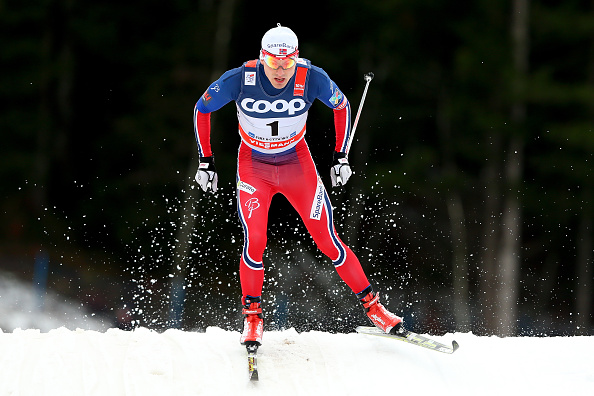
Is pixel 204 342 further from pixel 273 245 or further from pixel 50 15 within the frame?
pixel 50 15

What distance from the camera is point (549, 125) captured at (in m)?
12.9

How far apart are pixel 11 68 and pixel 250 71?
1228cm

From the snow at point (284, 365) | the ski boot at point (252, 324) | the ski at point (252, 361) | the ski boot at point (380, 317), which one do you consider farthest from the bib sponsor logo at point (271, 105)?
the snow at point (284, 365)

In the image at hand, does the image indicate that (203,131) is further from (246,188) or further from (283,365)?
(283,365)

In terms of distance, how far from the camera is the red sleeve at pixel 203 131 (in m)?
4.67

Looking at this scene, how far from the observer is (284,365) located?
441 cm

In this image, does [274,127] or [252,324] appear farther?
[274,127]

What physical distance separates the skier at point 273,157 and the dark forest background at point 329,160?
6986 millimetres

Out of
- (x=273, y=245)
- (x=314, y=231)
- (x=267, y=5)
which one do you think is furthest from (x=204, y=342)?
(x=267, y=5)

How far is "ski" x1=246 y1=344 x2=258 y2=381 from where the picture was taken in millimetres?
4156

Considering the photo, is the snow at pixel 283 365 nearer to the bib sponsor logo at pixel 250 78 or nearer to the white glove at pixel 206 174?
the white glove at pixel 206 174

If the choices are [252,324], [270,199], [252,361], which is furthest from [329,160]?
[252,361]

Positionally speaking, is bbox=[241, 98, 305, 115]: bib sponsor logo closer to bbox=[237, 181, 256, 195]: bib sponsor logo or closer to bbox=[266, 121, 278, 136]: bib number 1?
bbox=[266, 121, 278, 136]: bib number 1

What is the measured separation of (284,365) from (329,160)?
925 cm
